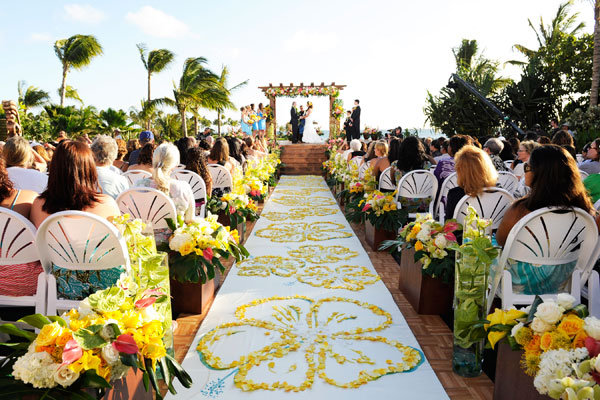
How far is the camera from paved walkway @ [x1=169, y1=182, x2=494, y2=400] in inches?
98.5

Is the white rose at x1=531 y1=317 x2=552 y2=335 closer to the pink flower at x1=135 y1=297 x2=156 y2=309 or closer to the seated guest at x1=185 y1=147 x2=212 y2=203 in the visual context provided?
the pink flower at x1=135 y1=297 x2=156 y2=309

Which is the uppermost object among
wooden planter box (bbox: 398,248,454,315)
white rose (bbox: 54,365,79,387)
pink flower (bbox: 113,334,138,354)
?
pink flower (bbox: 113,334,138,354)

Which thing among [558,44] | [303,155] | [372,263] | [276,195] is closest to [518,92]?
[558,44]

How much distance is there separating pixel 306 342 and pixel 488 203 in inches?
68.6

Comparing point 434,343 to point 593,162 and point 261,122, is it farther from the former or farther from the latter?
point 261,122

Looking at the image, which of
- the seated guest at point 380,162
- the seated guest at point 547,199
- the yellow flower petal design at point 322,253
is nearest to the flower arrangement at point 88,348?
the seated guest at point 547,199

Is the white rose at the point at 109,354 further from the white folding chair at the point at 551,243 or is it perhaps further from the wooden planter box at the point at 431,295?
the wooden planter box at the point at 431,295

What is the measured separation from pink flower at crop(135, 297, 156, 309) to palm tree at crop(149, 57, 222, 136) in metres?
17.1

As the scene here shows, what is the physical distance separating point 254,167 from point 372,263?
363 centimetres

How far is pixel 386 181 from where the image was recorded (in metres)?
5.95

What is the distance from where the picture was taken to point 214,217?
3619 millimetres

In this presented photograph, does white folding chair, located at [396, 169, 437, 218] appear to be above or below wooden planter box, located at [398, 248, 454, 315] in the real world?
above

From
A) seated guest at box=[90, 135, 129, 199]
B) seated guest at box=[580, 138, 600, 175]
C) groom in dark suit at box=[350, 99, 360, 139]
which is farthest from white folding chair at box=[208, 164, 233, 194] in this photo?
groom in dark suit at box=[350, 99, 360, 139]

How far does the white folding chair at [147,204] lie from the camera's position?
3277 millimetres
